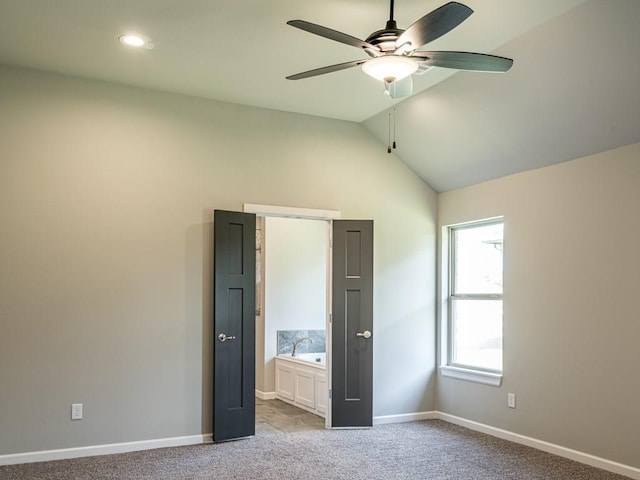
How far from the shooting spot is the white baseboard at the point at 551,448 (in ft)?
14.3

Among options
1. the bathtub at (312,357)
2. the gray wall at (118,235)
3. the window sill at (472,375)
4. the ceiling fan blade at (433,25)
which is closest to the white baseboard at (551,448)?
the window sill at (472,375)

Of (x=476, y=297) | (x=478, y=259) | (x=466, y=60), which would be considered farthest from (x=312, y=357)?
(x=466, y=60)

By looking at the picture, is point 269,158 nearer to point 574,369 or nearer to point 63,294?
point 63,294

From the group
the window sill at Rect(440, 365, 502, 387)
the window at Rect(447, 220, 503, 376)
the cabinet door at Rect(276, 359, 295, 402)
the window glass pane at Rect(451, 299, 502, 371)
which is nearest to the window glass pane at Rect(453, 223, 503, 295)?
the window at Rect(447, 220, 503, 376)

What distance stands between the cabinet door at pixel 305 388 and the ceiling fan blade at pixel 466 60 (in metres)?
4.26

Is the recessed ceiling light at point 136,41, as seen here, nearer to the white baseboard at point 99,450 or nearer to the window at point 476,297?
the white baseboard at point 99,450

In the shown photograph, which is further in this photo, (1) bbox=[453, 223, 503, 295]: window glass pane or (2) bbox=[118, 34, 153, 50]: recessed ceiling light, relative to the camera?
(1) bbox=[453, 223, 503, 295]: window glass pane

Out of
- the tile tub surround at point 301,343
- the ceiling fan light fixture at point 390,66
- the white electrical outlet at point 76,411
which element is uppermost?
the ceiling fan light fixture at point 390,66

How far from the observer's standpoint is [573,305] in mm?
4852

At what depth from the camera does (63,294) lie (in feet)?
15.8

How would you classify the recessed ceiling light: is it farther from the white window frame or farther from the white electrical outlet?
the white window frame

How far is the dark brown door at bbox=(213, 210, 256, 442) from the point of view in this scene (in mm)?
5285

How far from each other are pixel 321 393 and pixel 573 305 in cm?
277

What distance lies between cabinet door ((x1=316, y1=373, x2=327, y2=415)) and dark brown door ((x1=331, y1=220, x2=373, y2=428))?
49 cm
